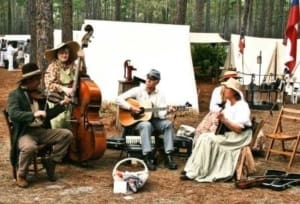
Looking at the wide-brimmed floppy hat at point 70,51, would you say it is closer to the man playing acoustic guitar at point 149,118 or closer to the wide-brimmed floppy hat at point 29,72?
the man playing acoustic guitar at point 149,118

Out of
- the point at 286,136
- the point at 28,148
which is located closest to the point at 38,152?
the point at 28,148

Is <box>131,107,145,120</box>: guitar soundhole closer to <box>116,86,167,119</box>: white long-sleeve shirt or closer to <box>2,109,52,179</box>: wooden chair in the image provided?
<box>116,86,167,119</box>: white long-sleeve shirt

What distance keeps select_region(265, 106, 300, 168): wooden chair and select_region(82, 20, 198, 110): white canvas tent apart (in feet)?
7.46

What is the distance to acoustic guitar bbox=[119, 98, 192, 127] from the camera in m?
A: 6.51

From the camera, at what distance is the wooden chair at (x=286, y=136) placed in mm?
6837

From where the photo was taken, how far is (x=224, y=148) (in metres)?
5.92

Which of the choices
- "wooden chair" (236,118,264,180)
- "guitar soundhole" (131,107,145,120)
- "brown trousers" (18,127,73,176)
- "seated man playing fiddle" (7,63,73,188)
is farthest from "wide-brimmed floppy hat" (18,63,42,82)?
"wooden chair" (236,118,264,180)

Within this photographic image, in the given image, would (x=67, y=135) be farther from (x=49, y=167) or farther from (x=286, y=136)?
(x=286, y=136)

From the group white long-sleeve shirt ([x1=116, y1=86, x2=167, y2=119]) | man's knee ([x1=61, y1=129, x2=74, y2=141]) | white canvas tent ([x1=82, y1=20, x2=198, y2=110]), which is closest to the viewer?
man's knee ([x1=61, y1=129, x2=74, y2=141])

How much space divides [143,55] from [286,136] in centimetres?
498

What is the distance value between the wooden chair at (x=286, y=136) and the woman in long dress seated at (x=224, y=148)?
42.8 inches

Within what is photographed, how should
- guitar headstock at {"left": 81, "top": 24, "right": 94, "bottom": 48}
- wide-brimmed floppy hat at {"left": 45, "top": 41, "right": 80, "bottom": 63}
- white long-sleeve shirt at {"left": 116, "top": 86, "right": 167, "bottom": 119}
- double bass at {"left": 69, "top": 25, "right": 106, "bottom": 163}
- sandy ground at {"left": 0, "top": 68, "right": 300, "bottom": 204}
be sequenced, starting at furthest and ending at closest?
white long-sleeve shirt at {"left": 116, "top": 86, "right": 167, "bottom": 119} < wide-brimmed floppy hat at {"left": 45, "top": 41, "right": 80, "bottom": 63} < guitar headstock at {"left": 81, "top": 24, "right": 94, "bottom": 48} < double bass at {"left": 69, "top": 25, "right": 106, "bottom": 163} < sandy ground at {"left": 0, "top": 68, "right": 300, "bottom": 204}

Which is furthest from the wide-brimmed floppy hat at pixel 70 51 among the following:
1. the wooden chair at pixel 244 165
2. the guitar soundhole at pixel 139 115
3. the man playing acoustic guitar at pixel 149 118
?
the wooden chair at pixel 244 165

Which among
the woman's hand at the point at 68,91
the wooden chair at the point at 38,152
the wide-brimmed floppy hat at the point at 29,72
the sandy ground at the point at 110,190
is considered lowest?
the sandy ground at the point at 110,190
